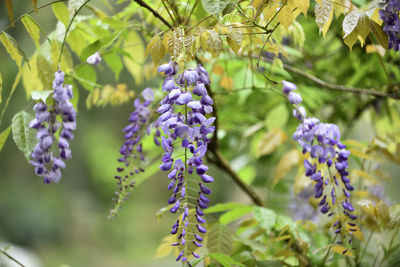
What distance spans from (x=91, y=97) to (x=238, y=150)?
0.68 m

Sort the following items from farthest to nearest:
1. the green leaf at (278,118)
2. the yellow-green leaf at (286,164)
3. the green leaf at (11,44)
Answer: the green leaf at (278,118), the yellow-green leaf at (286,164), the green leaf at (11,44)

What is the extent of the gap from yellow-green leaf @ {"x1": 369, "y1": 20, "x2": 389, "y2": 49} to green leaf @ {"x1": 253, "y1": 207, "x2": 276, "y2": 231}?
42 cm

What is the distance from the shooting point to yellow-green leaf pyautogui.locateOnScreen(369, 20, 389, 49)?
749mm

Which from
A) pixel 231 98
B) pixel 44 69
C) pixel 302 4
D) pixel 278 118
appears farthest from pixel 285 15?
pixel 231 98

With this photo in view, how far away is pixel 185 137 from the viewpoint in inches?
23.7

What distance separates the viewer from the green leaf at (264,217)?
930 mm

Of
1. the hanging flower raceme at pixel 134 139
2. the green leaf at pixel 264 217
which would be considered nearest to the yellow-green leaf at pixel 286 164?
the green leaf at pixel 264 217

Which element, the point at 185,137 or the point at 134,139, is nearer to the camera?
the point at 185,137

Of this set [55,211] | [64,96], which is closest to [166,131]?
[64,96]

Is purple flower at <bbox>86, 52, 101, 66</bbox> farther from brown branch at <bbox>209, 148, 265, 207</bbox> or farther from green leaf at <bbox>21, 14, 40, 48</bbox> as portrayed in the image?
brown branch at <bbox>209, 148, 265, 207</bbox>

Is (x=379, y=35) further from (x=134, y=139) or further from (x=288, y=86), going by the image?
(x=134, y=139)

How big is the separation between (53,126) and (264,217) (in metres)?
0.49

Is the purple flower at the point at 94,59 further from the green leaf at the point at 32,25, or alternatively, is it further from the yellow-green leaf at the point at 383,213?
the yellow-green leaf at the point at 383,213

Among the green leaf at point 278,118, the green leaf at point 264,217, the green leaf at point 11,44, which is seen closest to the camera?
the green leaf at point 11,44
